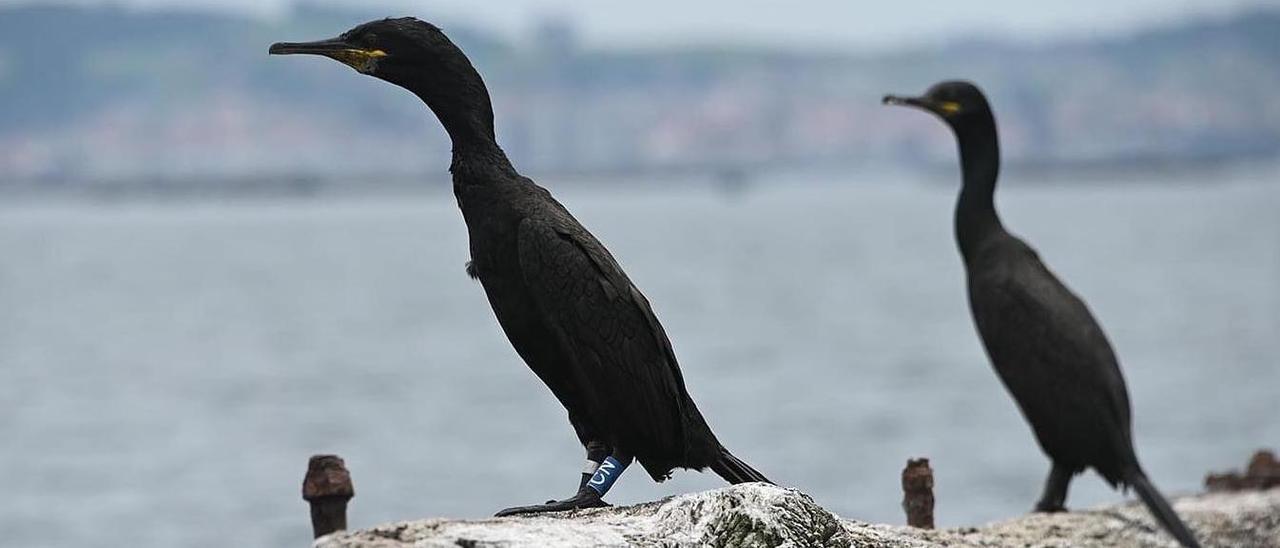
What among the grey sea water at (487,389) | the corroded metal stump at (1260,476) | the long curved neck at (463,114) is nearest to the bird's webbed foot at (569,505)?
the long curved neck at (463,114)

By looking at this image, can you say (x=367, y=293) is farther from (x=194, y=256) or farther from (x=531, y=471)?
(x=531, y=471)

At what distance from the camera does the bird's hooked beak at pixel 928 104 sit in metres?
10.4

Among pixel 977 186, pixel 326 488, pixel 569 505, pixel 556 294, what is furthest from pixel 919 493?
pixel 977 186

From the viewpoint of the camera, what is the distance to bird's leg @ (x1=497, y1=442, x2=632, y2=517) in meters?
6.07

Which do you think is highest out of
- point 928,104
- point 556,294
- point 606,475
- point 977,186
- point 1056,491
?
point 928,104

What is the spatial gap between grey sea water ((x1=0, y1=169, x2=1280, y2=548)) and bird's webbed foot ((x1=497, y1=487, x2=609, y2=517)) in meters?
12.3

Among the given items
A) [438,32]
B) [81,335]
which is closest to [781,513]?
[438,32]

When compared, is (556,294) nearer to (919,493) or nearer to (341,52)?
(341,52)

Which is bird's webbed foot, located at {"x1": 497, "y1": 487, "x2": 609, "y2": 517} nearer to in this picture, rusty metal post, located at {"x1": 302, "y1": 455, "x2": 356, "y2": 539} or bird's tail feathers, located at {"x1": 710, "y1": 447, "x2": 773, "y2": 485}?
bird's tail feathers, located at {"x1": 710, "y1": 447, "x2": 773, "y2": 485}

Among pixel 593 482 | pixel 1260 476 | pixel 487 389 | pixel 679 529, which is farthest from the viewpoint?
pixel 487 389

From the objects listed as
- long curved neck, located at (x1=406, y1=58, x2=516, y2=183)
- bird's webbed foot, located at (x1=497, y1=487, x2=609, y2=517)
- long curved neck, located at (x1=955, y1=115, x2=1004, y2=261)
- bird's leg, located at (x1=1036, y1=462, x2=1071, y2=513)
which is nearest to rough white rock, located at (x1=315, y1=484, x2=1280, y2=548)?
bird's webbed foot, located at (x1=497, y1=487, x2=609, y2=517)

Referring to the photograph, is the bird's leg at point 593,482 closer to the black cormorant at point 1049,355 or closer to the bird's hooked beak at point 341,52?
the bird's hooked beak at point 341,52

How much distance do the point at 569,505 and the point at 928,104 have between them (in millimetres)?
5111

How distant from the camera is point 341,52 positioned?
630 centimetres
